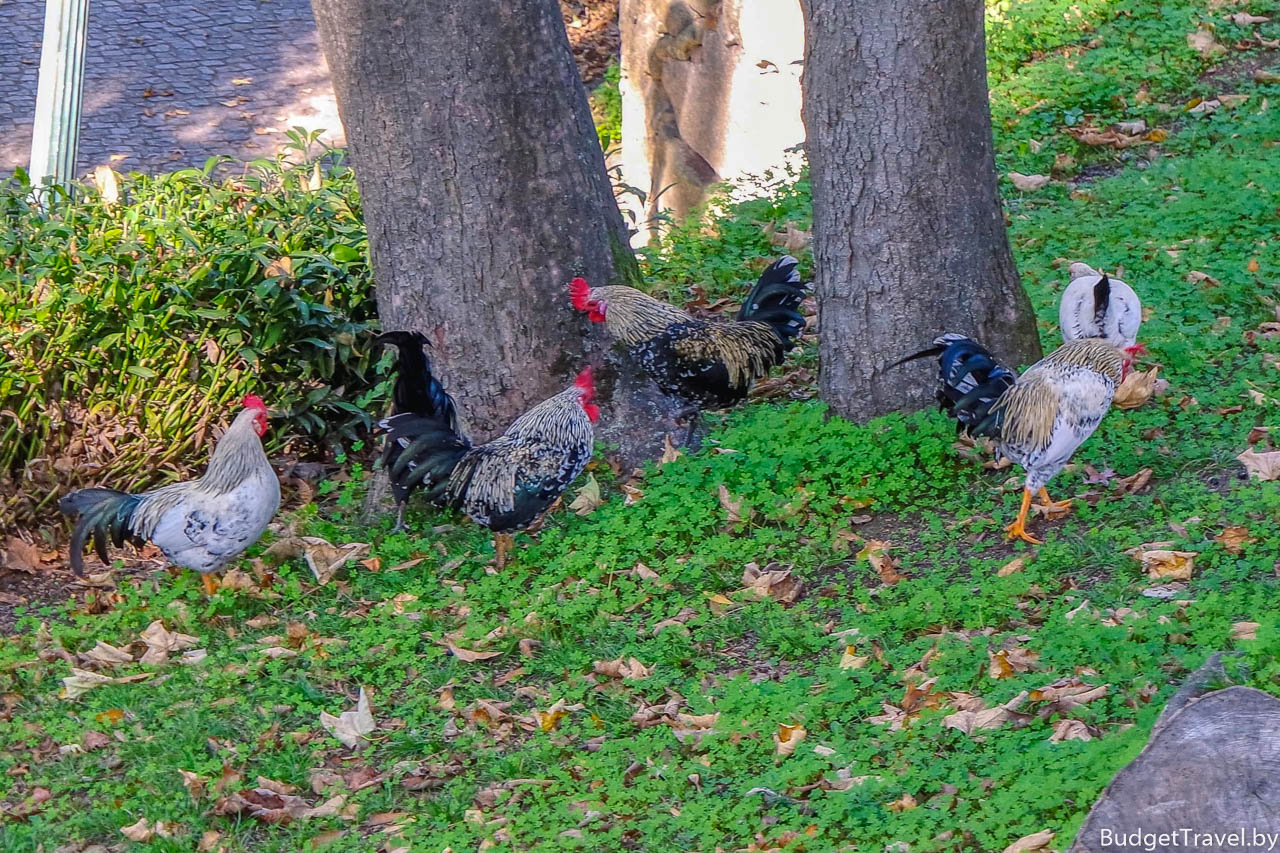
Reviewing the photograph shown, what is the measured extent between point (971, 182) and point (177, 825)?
15.6 ft

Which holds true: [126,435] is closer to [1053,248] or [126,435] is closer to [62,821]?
[62,821]

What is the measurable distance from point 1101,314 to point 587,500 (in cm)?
284

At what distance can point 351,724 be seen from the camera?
17.6 ft

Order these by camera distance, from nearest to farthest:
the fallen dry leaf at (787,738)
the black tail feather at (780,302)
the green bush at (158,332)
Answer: the fallen dry leaf at (787,738), the green bush at (158,332), the black tail feather at (780,302)

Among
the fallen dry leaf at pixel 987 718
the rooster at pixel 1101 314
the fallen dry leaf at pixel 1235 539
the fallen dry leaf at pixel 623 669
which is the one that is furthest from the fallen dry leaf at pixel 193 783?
the rooster at pixel 1101 314

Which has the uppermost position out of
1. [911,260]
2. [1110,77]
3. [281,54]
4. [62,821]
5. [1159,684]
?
[281,54]

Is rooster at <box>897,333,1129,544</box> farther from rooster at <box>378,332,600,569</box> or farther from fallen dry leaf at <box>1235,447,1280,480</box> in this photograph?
rooster at <box>378,332,600,569</box>

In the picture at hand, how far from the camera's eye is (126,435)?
730 cm

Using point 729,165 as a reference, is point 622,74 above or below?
above

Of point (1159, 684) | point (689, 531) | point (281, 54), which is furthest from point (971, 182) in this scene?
point (281, 54)

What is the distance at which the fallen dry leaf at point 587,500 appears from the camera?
6.76 meters

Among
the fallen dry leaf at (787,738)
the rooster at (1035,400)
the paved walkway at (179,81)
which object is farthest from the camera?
the paved walkway at (179,81)

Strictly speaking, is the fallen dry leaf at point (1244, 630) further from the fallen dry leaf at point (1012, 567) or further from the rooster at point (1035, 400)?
the rooster at point (1035, 400)

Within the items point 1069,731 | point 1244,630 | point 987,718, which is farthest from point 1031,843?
point 1244,630
